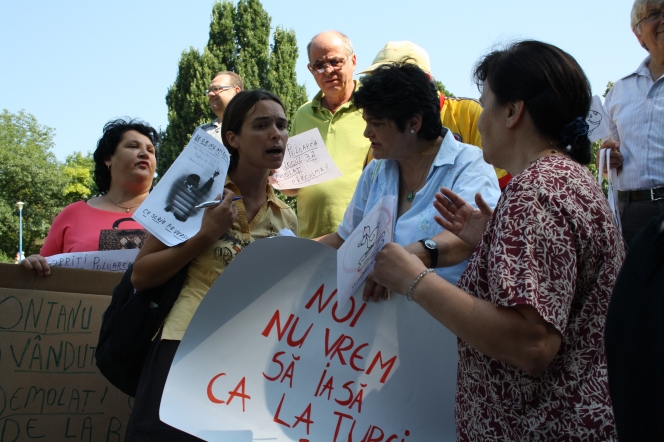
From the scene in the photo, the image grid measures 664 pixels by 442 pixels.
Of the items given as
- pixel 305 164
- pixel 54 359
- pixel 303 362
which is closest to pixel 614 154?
pixel 305 164

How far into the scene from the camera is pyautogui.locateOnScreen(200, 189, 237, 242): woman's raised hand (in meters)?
2.47

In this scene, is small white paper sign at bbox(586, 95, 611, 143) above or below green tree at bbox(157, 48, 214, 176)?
below

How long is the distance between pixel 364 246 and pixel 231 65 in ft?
84.3

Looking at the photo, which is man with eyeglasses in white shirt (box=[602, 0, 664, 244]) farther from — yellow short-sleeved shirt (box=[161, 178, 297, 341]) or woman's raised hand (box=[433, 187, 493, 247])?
yellow short-sleeved shirt (box=[161, 178, 297, 341])

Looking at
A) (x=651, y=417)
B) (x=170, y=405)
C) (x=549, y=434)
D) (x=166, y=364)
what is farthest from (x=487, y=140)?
(x=166, y=364)

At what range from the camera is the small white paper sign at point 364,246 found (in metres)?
1.93

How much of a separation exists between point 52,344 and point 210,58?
77.2 feet

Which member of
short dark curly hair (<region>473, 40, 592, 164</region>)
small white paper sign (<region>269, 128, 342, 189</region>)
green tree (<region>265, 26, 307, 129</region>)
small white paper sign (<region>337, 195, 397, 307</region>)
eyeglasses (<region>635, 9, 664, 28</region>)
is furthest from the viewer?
green tree (<region>265, 26, 307, 129</region>)

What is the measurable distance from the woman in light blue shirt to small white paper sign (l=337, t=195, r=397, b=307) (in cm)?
32

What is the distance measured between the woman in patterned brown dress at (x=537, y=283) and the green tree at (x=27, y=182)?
2049 inches

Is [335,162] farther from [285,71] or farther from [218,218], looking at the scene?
[285,71]

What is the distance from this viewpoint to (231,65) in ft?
87.1

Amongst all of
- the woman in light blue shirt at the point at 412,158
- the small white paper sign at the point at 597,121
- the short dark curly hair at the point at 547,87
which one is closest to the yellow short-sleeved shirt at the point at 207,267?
the woman in light blue shirt at the point at 412,158

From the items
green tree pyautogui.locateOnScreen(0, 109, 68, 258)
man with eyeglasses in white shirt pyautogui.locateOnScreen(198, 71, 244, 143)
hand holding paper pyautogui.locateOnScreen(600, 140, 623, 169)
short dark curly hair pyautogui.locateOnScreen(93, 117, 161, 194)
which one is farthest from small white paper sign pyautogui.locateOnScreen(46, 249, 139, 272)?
green tree pyautogui.locateOnScreen(0, 109, 68, 258)
